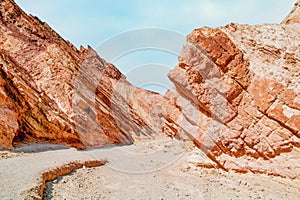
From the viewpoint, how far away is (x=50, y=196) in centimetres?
641

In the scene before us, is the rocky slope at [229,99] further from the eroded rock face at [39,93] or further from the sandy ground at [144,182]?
the sandy ground at [144,182]

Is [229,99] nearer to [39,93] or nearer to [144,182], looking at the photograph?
[144,182]

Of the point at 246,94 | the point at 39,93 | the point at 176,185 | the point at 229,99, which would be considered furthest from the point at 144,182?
the point at 39,93

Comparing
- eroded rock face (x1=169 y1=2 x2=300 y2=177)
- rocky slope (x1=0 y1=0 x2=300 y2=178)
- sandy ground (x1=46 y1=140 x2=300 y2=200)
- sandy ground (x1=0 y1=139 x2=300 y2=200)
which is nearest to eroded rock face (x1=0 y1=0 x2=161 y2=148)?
rocky slope (x1=0 y1=0 x2=300 y2=178)

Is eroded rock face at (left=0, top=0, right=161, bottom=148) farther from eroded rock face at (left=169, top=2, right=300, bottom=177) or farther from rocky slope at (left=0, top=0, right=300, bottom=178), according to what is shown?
eroded rock face at (left=169, top=2, right=300, bottom=177)

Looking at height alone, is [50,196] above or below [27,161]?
below

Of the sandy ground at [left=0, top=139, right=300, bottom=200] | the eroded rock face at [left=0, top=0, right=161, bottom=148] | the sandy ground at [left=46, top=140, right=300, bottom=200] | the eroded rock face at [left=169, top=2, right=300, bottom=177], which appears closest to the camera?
the sandy ground at [left=0, top=139, right=300, bottom=200]

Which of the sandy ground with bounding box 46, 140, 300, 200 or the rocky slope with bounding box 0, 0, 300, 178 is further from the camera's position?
the rocky slope with bounding box 0, 0, 300, 178

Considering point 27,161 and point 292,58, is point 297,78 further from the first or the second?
point 27,161

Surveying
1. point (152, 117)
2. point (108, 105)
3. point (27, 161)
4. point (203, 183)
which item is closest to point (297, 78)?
point (203, 183)

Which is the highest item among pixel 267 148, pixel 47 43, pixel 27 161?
pixel 47 43

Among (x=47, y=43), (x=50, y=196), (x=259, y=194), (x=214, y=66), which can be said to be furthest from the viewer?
(x=47, y=43)

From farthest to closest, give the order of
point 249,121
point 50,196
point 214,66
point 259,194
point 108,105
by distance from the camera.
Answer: point 108,105, point 214,66, point 249,121, point 259,194, point 50,196

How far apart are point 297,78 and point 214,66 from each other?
2.72 metres
